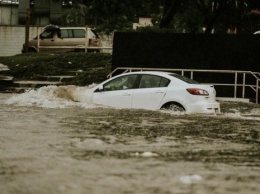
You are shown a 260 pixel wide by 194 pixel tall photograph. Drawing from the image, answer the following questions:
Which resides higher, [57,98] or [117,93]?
[117,93]

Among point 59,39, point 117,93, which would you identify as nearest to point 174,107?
point 117,93

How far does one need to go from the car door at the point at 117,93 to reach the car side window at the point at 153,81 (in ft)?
0.93

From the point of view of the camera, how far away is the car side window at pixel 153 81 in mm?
14000

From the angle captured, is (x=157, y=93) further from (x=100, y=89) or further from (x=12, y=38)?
(x=12, y=38)

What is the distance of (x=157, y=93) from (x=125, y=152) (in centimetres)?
555

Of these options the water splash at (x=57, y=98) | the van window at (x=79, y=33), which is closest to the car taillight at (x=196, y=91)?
the water splash at (x=57, y=98)

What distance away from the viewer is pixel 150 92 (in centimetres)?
1402

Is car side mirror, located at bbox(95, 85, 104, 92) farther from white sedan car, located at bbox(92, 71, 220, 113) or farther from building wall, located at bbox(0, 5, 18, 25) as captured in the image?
building wall, located at bbox(0, 5, 18, 25)

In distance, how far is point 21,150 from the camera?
8.55 meters

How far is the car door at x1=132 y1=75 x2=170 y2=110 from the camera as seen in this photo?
1389 centimetres

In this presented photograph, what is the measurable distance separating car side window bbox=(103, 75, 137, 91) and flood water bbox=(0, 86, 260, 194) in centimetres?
64

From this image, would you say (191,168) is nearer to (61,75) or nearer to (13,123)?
(13,123)

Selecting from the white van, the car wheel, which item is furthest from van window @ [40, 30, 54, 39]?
the car wheel

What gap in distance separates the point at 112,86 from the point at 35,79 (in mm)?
10753
